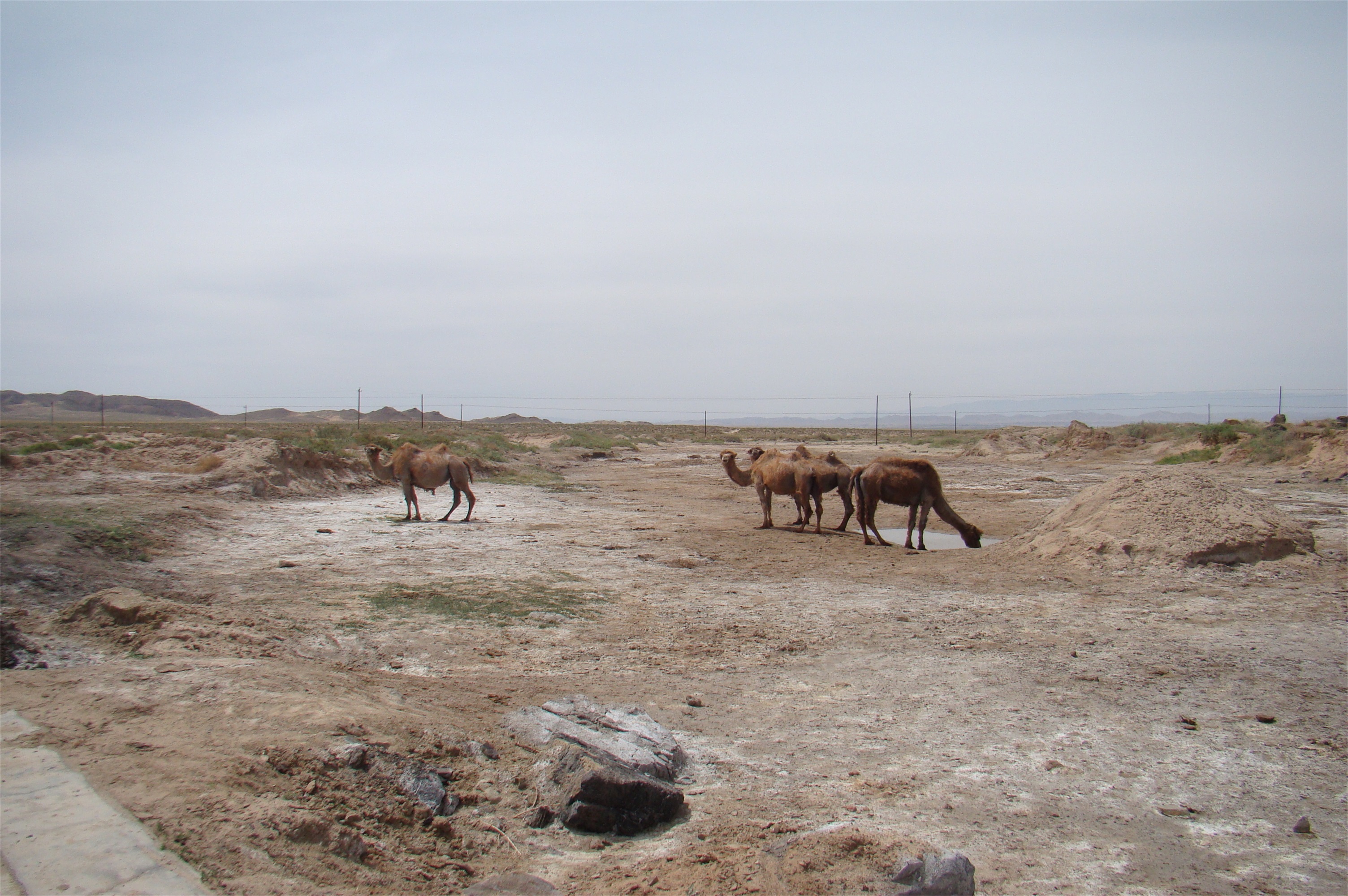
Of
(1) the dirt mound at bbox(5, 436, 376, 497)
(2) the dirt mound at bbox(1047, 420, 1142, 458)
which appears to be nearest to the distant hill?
(1) the dirt mound at bbox(5, 436, 376, 497)

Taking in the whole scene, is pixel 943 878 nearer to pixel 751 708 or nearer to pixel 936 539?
pixel 751 708

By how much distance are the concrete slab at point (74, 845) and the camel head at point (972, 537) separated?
42.8ft

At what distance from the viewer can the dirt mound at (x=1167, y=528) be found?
10.7 metres

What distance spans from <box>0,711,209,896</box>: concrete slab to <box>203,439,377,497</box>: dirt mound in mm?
15070

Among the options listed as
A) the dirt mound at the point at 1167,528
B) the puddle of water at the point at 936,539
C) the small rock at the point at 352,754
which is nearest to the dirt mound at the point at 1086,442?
the puddle of water at the point at 936,539

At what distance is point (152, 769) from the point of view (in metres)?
3.84

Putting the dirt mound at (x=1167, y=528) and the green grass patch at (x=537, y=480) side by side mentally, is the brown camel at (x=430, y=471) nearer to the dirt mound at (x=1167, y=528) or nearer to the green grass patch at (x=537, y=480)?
the green grass patch at (x=537, y=480)

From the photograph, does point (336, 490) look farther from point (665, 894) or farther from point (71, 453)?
point (665, 894)

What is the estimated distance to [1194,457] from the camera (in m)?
30.0

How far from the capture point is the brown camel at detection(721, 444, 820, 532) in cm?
1603

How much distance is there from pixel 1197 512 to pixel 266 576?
1248cm

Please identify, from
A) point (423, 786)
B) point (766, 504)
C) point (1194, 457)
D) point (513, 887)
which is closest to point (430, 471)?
point (766, 504)

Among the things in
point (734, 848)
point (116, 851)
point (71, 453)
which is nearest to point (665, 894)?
point (734, 848)

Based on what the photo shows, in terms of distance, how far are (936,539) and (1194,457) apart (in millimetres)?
20026
